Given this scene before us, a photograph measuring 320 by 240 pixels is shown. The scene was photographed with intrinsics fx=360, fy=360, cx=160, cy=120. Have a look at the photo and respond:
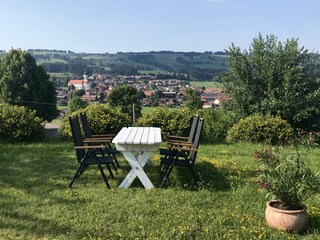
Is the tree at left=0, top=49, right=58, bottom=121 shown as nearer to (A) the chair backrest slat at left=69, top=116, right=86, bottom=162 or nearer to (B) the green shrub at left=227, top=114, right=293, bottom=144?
(B) the green shrub at left=227, top=114, right=293, bottom=144

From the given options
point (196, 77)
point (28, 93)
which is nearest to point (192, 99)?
point (28, 93)

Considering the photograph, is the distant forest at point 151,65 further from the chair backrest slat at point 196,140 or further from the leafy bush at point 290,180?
the leafy bush at point 290,180

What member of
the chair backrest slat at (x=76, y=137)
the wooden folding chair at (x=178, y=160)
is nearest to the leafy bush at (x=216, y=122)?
the wooden folding chair at (x=178, y=160)

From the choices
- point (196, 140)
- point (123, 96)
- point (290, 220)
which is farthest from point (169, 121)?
point (123, 96)

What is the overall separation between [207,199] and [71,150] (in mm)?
4514

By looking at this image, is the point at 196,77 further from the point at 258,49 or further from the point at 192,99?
the point at 258,49

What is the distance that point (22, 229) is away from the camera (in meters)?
3.89

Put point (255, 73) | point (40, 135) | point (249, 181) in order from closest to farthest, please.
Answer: point (249, 181), point (40, 135), point (255, 73)

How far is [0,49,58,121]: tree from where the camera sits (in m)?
30.3

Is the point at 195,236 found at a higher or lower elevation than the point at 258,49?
lower

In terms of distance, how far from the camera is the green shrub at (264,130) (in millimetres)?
9938

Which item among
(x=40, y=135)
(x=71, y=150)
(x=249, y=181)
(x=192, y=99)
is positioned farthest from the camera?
(x=192, y=99)

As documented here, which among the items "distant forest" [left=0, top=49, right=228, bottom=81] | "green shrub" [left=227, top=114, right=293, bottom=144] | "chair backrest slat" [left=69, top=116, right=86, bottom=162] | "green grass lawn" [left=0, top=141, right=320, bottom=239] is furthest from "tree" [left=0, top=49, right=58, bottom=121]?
"distant forest" [left=0, top=49, right=228, bottom=81]

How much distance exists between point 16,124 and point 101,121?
216 cm
